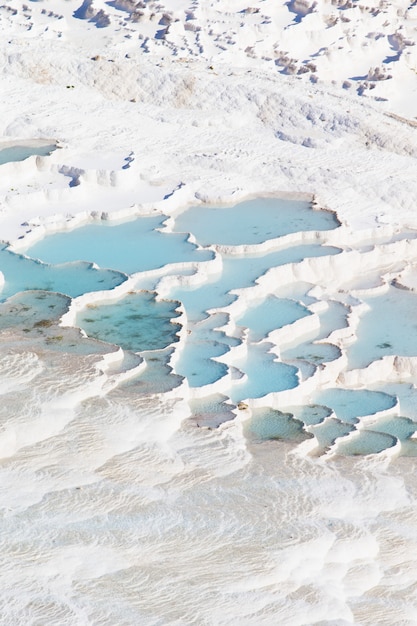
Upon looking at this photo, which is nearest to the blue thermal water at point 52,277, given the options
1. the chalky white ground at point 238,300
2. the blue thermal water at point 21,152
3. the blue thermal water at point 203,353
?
the chalky white ground at point 238,300

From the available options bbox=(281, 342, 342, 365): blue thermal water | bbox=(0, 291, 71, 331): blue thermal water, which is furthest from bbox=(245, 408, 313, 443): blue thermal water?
bbox=(0, 291, 71, 331): blue thermal water

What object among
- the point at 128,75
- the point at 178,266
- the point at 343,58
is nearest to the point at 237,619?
the point at 178,266

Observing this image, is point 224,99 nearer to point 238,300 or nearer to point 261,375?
point 238,300

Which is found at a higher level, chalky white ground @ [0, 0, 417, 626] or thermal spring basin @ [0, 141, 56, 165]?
chalky white ground @ [0, 0, 417, 626]

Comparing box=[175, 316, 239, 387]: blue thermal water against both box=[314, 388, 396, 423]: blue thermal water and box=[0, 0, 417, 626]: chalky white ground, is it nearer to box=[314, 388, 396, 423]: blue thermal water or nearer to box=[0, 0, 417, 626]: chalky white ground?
box=[0, 0, 417, 626]: chalky white ground

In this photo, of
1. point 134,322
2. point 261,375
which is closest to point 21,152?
point 134,322

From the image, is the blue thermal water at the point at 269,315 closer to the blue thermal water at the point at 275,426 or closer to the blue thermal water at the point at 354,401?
the blue thermal water at the point at 354,401
